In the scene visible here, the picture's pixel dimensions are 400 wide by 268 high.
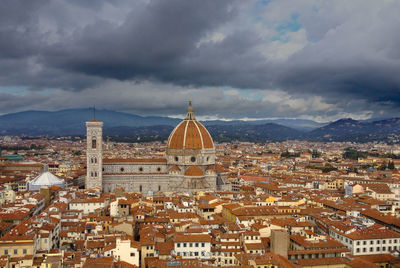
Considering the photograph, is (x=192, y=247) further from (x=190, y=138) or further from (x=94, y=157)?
(x=190, y=138)

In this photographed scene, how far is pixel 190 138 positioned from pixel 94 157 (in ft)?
54.6

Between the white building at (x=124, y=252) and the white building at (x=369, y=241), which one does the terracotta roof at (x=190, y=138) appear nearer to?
the white building at (x=369, y=241)

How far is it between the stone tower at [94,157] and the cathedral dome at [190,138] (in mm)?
12391

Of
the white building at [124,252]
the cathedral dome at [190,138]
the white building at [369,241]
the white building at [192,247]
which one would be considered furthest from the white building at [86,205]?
the white building at [369,241]

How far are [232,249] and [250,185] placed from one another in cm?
A: 4299

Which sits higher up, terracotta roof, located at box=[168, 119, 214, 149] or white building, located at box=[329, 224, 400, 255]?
terracotta roof, located at box=[168, 119, 214, 149]

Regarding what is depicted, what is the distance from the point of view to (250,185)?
77.8 m

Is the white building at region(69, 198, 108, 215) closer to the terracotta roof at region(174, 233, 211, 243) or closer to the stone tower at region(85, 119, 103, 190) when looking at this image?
the terracotta roof at region(174, 233, 211, 243)

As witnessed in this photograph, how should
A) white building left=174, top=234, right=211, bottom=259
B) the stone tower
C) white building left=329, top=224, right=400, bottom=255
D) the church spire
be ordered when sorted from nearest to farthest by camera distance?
white building left=174, top=234, right=211, bottom=259, white building left=329, top=224, right=400, bottom=255, the stone tower, the church spire

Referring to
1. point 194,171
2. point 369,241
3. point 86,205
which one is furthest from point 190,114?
point 369,241

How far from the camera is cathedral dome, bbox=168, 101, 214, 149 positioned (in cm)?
7094

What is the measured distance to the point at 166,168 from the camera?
235 ft

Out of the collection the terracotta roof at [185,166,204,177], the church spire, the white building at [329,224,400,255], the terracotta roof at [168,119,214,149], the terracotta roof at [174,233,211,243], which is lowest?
the white building at [329,224,400,255]

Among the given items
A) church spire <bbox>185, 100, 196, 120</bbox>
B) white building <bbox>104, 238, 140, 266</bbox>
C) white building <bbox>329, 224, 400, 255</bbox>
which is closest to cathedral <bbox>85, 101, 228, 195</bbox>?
church spire <bbox>185, 100, 196, 120</bbox>
